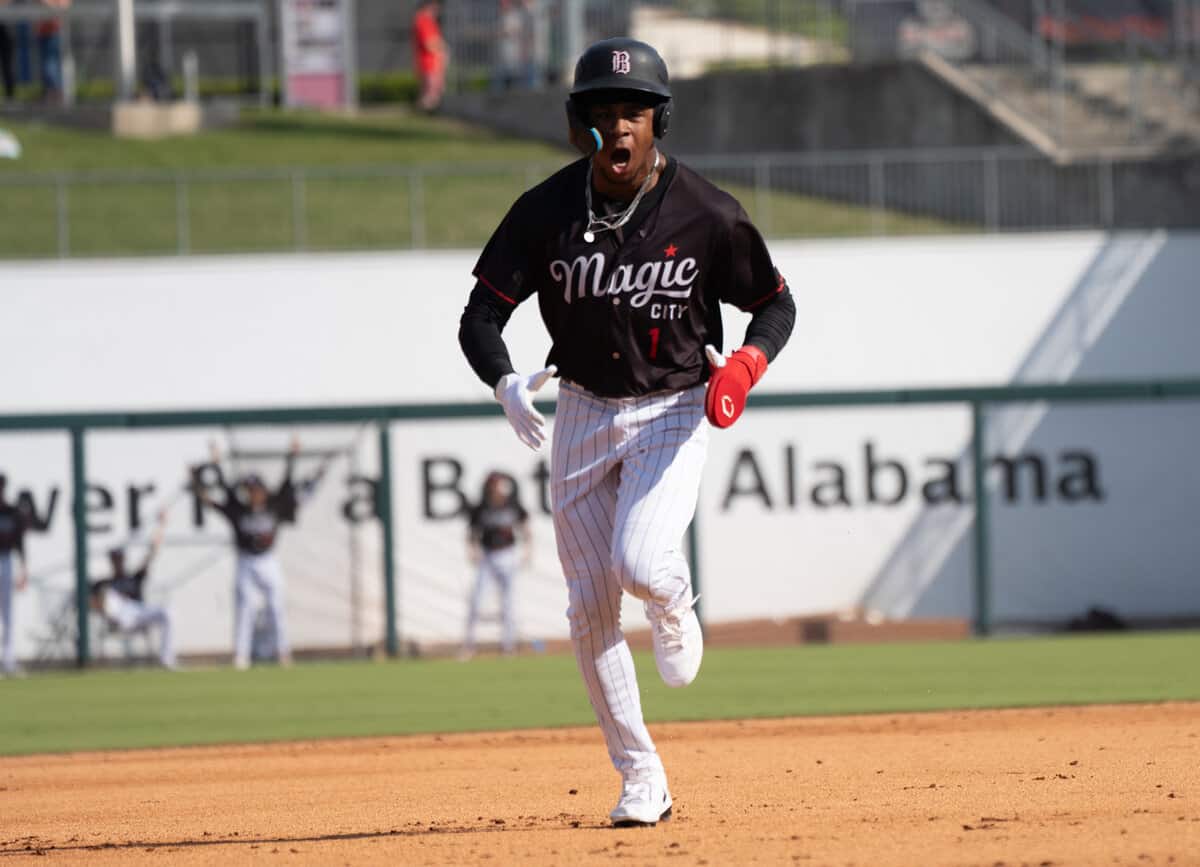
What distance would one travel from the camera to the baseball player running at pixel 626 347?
17.4 feet

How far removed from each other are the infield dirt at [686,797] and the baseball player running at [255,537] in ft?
17.9

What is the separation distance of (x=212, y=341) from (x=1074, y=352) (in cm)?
822

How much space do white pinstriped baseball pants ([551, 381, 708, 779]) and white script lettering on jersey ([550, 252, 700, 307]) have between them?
0.30 m

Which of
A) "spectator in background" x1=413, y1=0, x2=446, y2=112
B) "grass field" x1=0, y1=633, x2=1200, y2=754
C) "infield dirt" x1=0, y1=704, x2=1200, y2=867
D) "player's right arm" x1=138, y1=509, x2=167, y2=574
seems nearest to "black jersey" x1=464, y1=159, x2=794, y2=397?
"infield dirt" x1=0, y1=704, x2=1200, y2=867

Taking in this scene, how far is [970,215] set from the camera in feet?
66.2

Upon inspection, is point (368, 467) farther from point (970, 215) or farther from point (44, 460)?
point (970, 215)

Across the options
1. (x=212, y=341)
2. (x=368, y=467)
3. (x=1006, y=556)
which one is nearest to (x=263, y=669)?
(x=368, y=467)

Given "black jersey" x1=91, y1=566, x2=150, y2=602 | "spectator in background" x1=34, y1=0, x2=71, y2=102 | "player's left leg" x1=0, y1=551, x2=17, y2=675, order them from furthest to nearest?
"spectator in background" x1=34, y1=0, x2=71, y2=102
"black jersey" x1=91, y1=566, x2=150, y2=602
"player's left leg" x1=0, y1=551, x2=17, y2=675

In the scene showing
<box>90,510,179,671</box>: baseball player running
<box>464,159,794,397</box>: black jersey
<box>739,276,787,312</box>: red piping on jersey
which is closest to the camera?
<box>464,159,794,397</box>: black jersey

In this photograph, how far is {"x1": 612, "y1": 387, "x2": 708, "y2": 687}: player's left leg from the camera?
5.26 metres

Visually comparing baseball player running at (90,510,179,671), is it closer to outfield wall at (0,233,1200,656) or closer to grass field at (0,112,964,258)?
outfield wall at (0,233,1200,656)

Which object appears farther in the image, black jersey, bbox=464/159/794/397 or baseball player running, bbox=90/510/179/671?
baseball player running, bbox=90/510/179/671

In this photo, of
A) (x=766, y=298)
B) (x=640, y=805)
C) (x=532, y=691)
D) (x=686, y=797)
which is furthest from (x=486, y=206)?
(x=640, y=805)

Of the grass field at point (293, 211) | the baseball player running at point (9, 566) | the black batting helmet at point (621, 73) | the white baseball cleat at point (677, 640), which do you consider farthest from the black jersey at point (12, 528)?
the black batting helmet at point (621, 73)
